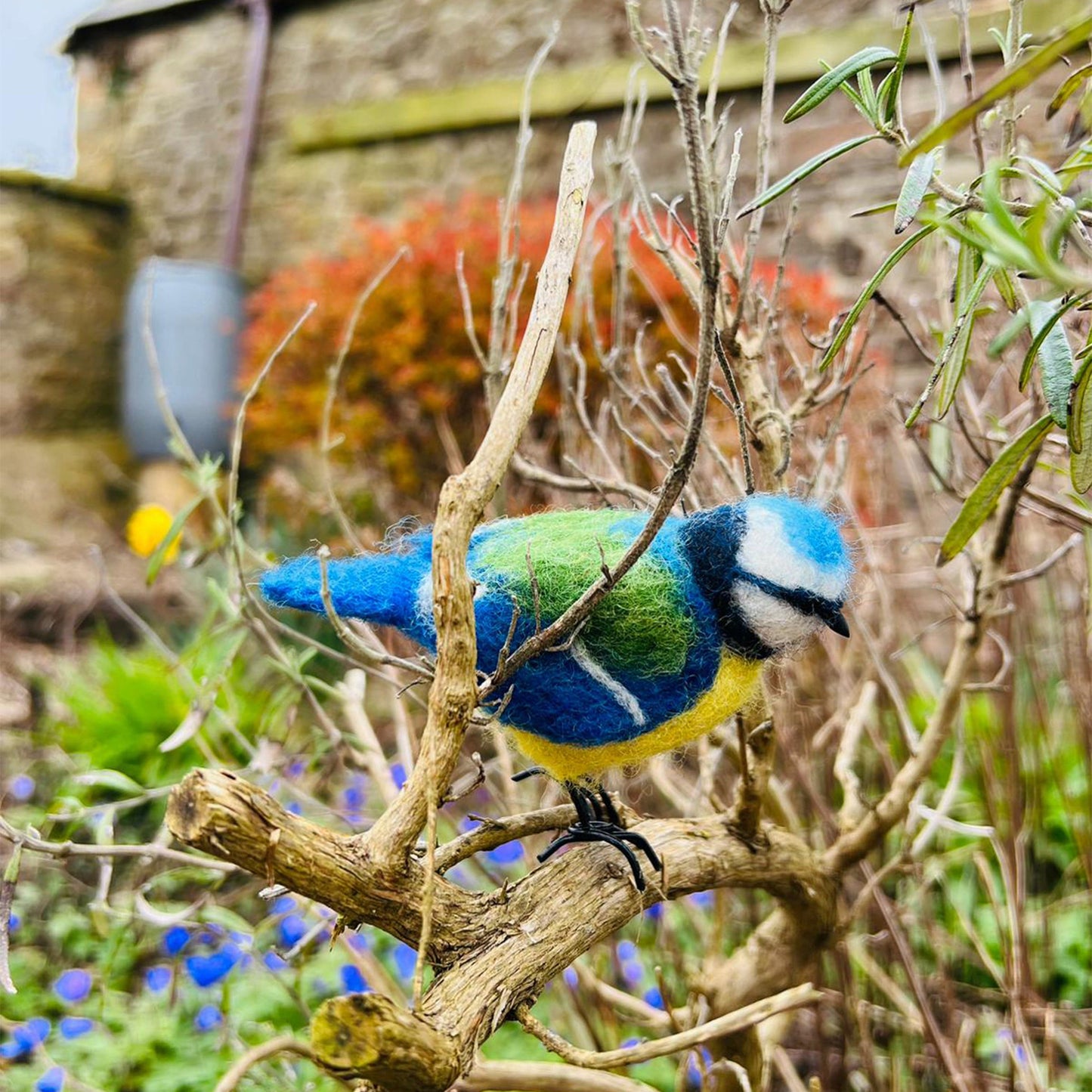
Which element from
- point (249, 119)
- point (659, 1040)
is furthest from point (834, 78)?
point (249, 119)

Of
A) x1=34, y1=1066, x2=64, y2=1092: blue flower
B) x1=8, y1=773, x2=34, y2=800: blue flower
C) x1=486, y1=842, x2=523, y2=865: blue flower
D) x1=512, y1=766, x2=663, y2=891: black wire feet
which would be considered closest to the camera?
x1=512, y1=766, x2=663, y2=891: black wire feet

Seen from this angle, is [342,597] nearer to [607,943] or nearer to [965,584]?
[965,584]

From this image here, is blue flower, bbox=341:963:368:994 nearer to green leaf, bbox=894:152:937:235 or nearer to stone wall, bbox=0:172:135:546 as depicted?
green leaf, bbox=894:152:937:235

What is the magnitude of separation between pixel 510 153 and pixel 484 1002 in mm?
4623

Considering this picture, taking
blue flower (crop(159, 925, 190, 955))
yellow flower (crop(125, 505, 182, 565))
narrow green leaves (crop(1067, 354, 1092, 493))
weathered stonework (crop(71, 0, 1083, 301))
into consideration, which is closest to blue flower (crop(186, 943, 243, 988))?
blue flower (crop(159, 925, 190, 955))

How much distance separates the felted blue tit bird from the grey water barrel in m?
4.59

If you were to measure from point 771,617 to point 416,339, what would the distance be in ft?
9.92

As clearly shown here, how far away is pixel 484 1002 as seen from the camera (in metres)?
0.75

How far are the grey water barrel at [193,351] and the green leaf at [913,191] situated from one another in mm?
4738

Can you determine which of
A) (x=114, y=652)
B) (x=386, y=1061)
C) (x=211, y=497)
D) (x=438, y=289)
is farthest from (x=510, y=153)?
(x=386, y=1061)

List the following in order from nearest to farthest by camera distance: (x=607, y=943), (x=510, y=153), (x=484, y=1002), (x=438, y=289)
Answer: (x=484, y=1002) → (x=607, y=943) → (x=438, y=289) → (x=510, y=153)

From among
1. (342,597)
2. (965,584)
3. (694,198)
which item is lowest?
(965,584)

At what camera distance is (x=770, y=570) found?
825 mm

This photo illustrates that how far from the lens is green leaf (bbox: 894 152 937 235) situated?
2.64 feet
